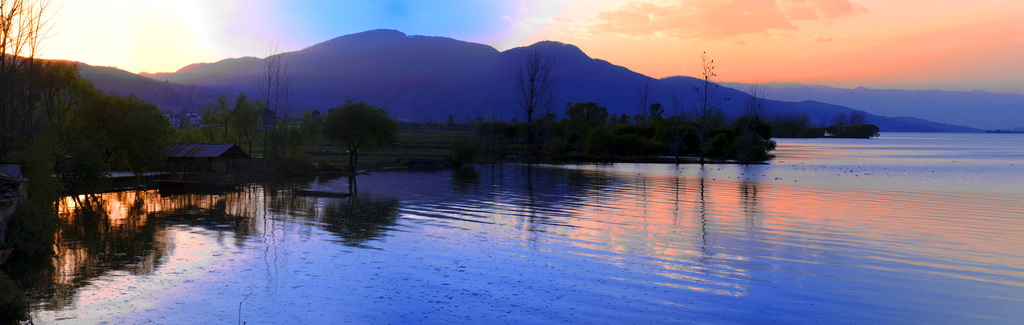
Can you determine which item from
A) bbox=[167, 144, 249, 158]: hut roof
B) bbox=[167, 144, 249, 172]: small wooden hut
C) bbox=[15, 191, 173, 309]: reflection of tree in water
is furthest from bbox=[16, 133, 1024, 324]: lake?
bbox=[167, 144, 249, 158]: hut roof

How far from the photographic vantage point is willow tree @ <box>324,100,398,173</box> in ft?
239

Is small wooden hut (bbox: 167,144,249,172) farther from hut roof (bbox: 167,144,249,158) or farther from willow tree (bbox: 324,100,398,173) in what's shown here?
willow tree (bbox: 324,100,398,173)

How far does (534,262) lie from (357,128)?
56.7 m

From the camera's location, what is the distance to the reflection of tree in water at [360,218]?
82.1 ft

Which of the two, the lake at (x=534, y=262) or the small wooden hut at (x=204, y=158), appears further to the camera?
the small wooden hut at (x=204, y=158)

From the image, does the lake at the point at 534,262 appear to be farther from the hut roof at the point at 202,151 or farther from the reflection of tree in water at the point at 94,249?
the hut roof at the point at 202,151

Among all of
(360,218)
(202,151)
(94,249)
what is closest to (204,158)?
(202,151)

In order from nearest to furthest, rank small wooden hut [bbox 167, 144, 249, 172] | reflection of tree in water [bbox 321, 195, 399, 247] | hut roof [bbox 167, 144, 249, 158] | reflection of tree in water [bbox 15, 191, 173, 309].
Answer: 1. reflection of tree in water [bbox 15, 191, 173, 309]
2. reflection of tree in water [bbox 321, 195, 399, 247]
3. small wooden hut [bbox 167, 144, 249, 172]
4. hut roof [bbox 167, 144, 249, 158]

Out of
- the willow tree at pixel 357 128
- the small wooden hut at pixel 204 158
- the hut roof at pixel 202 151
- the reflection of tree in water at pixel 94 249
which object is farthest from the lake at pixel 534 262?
the willow tree at pixel 357 128

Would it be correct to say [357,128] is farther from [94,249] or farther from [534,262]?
[534,262]

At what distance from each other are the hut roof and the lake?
25.4 m

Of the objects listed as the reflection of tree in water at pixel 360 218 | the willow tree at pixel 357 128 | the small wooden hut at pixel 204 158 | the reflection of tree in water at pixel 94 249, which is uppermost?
the willow tree at pixel 357 128

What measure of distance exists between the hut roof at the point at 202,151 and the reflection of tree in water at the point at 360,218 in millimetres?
28449

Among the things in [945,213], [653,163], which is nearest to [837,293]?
[945,213]
